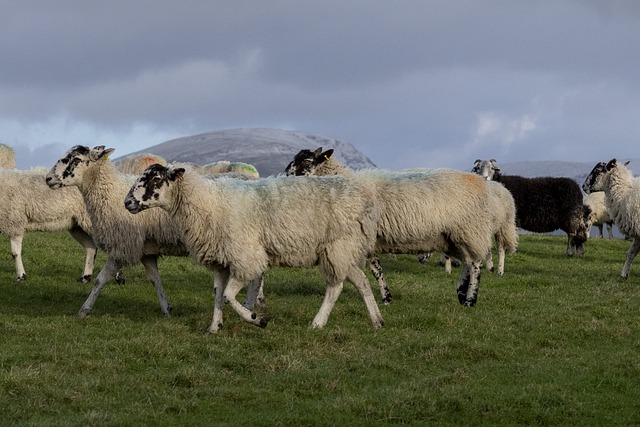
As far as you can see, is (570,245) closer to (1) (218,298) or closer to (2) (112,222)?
(2) (112,222)

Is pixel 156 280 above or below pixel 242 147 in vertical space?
below

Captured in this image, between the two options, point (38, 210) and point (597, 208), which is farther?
point (597, 208)

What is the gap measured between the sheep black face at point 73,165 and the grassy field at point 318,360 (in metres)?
1.98

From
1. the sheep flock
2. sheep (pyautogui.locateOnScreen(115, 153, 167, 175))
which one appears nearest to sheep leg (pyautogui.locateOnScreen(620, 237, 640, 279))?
the sheep flock

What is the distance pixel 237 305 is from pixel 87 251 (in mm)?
6366

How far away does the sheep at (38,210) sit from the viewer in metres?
16.1

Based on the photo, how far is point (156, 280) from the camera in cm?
1283

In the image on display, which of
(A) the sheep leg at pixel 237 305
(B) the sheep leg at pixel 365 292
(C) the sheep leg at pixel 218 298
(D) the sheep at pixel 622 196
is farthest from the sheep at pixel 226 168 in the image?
(A) the sheep leg at pixel 237 305

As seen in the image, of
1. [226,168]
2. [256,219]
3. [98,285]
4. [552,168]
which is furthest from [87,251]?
[552,168]

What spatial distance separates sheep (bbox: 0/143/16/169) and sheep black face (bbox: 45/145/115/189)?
22383 mm

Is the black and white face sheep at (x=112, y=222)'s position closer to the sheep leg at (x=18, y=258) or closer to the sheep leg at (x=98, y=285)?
the sheep leg at (x=98, y=285)

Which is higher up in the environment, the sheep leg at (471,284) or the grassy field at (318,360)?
the sheep leg at (471,284)

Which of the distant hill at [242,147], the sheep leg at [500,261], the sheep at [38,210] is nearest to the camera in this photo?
the sheep at [38,210]

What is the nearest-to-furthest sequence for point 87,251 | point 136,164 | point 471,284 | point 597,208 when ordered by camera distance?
1. point 471,284
2. point 87,251
3. point 136,164
4. point 597,208
